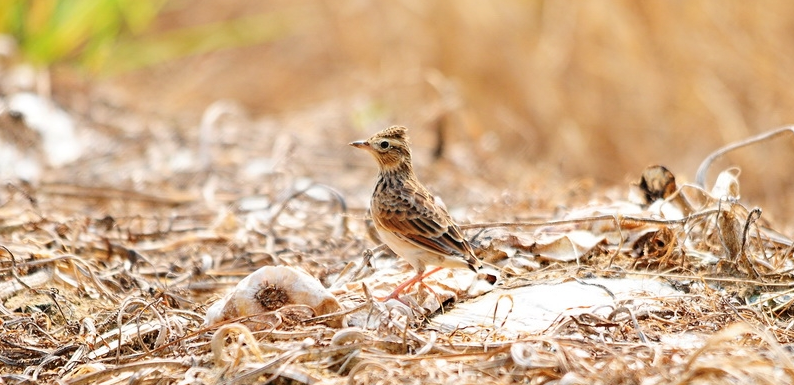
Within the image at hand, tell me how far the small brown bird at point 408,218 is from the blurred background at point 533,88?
65.3 inches

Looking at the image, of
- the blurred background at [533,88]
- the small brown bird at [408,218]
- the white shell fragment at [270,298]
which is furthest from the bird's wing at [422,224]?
the blurred background at [533,88]

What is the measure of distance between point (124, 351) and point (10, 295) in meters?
0.71

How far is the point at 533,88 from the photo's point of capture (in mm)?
8117

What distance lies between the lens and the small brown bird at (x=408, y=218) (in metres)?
3.35

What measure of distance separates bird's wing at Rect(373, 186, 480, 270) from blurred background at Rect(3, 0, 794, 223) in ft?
6.09

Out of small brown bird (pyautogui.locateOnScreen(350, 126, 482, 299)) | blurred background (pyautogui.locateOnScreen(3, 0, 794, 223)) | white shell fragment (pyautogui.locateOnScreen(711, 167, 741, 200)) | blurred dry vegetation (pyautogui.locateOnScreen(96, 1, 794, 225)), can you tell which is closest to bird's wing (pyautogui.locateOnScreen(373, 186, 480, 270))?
small brown bird (pyautogui.locateOnScreen(350, 126, 482, 299))

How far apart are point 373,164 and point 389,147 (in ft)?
9.93

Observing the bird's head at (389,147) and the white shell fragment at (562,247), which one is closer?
the white shell fragment at (562,247)

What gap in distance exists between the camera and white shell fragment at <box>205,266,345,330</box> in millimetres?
2865

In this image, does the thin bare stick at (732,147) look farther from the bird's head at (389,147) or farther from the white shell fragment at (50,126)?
the white shell fragment at (50,126)

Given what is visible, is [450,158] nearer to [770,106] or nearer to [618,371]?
[770,106]

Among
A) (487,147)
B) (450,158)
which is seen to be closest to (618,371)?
(450,158)

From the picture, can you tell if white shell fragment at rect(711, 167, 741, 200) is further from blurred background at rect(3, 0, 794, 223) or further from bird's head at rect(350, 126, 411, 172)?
blurred background at rect(3, 0, 794, 223)

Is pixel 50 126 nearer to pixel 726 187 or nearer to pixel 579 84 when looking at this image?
pixel 579 84
